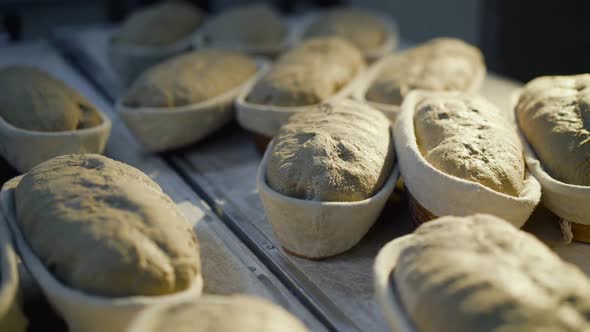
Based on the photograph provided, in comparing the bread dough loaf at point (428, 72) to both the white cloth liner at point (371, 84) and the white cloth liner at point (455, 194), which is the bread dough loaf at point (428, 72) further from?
the white cloth liner at point (455, 194)

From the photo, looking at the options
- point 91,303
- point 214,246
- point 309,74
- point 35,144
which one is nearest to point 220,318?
point 91,303

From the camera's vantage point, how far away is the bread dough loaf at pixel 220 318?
0.83m

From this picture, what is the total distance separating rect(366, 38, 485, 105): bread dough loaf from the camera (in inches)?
66.7

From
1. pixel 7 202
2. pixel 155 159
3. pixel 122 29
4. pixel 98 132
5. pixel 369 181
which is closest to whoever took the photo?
pixel 7 202

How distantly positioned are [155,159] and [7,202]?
602mm

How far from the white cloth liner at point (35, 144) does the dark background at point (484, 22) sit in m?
1.47

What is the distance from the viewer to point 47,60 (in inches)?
99.0

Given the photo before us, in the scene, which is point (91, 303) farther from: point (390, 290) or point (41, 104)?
point (41, 104)

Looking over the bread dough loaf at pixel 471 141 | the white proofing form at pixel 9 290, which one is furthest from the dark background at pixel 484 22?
the white proofing form at pixel 9 290

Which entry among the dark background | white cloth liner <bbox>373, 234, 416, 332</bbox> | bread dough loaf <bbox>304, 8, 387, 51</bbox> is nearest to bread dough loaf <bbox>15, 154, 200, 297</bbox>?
white cloth liner <bbox>373, 234, 416, 332</bbox>

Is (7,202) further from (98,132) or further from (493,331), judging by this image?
(493,331)

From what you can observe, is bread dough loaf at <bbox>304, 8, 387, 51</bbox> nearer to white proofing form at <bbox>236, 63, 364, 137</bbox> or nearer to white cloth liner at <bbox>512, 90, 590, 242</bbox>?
white proofing form at <bbox>236, 63, 364, 137</bbox>

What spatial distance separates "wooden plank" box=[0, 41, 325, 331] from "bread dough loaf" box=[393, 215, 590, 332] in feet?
0.79

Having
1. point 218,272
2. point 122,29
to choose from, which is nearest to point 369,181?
point 218,272
